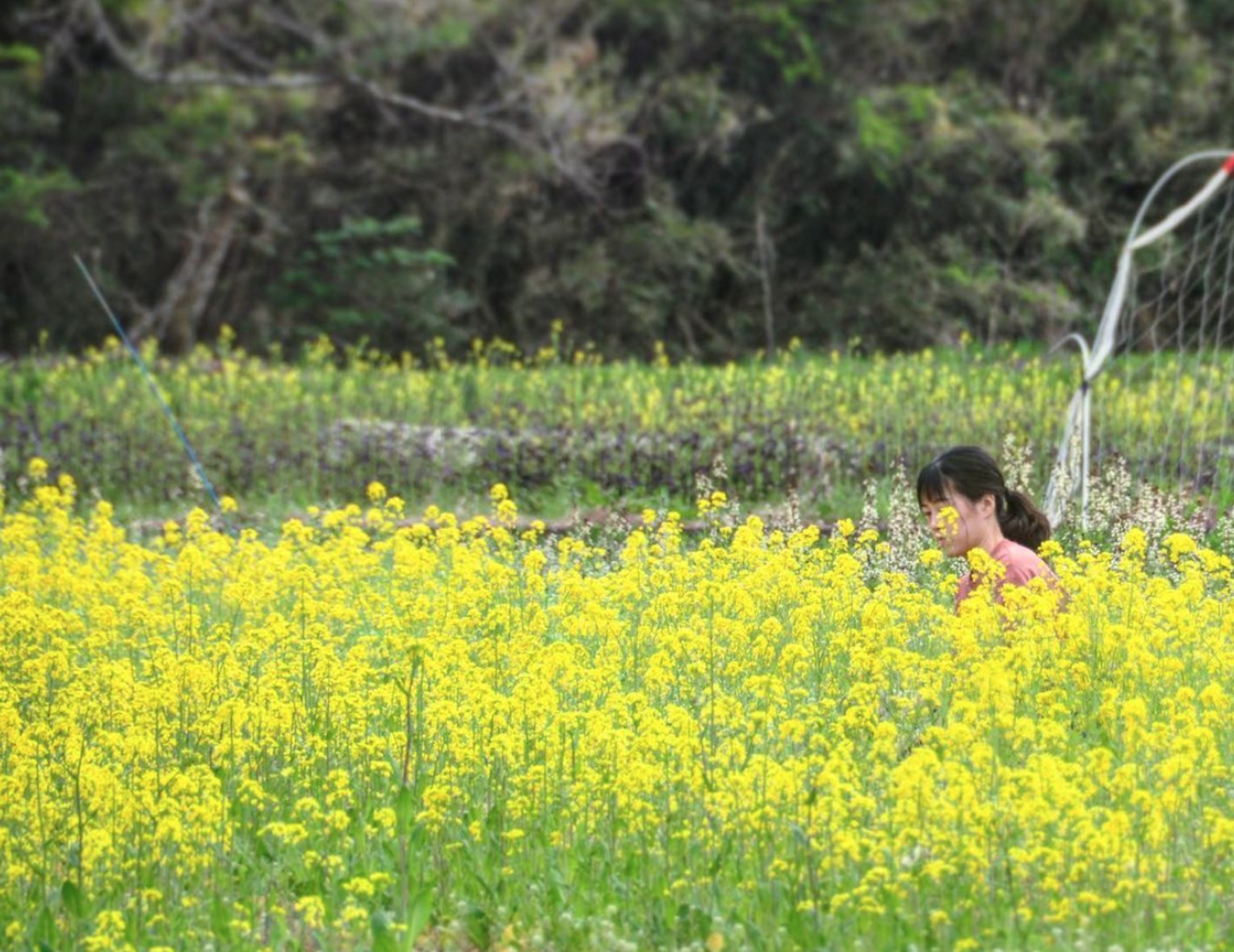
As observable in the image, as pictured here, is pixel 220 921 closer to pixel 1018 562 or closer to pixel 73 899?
pixel 73 899

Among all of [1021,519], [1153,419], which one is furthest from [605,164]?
[1021,519]

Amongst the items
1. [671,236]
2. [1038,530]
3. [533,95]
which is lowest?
[671,236]

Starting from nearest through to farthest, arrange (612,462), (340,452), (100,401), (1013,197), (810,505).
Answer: (810,505) < (612,462) < (340,452) < (100,401) < (1013,197)

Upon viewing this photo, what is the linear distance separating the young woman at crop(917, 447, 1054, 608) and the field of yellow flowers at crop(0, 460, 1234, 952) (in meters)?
0.16

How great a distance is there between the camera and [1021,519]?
697 centimetres

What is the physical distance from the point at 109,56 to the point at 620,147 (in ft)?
17.9

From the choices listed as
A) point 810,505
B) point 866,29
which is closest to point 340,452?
point 810,505

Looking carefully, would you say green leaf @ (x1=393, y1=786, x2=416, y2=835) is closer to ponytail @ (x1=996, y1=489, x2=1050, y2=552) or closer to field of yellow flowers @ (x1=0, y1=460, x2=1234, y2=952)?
field of yellow flowers @ (x1=0, y1=460, x2=1234, y2=952)

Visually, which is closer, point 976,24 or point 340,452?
point 340,452

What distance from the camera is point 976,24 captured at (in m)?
22.7

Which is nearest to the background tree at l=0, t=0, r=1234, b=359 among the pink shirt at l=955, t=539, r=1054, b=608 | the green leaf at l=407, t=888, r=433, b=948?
the pink shirt at l=955, t=539, r=1054, b=608

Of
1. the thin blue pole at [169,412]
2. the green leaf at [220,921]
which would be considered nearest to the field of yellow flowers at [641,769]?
the green leaf at [220,921]

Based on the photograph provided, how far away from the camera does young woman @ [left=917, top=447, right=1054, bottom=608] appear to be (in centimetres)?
660

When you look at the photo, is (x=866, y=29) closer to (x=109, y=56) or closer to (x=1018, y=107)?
(x=1018, y=107)
